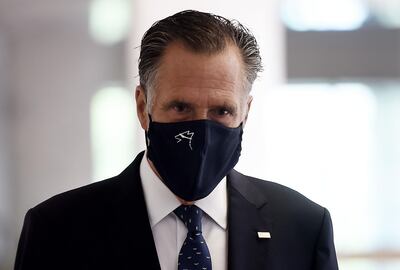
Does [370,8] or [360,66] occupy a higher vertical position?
[370,8]

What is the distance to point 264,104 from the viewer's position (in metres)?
2.65

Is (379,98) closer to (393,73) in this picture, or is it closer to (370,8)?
(393,73)

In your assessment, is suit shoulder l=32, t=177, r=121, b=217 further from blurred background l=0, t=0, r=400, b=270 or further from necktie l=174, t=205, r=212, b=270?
blurred background l=0, t=0, r=400, b=270

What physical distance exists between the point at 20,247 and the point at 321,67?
1.85 m

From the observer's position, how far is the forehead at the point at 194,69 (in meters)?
1.14

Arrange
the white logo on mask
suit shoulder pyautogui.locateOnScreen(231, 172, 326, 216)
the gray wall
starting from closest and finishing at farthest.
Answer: the white logo on mask
suit shoulder pyautogui.locateOnScreen(231, 172, 326, 216)
the gray wall

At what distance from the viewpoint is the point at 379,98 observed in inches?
110

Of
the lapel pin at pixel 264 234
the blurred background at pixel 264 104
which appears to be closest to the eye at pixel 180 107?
the lapel pin at pixel 264 234

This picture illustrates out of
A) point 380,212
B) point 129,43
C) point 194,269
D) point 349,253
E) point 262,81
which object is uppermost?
point 129,43

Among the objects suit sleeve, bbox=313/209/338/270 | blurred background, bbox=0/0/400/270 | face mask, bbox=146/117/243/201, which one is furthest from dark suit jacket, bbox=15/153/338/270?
blurred background, bbox=0/0/400/270

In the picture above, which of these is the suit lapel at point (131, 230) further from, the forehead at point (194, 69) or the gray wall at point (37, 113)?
the gray wall at point (37, 113)

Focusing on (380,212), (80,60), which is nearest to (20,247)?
(80,60)

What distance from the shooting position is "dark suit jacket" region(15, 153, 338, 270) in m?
1.16

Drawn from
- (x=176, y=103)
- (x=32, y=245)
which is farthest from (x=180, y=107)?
(x=32, y=245)
